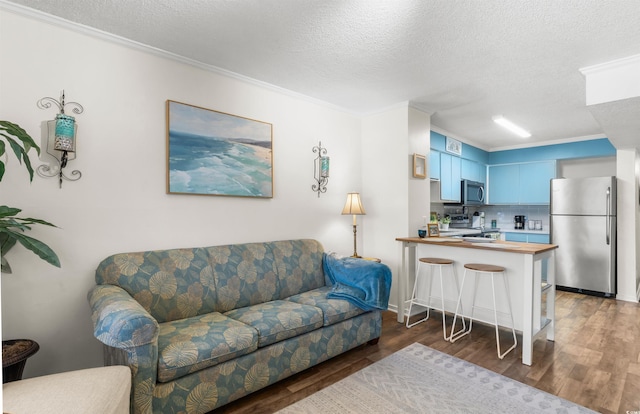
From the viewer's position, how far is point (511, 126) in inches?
197

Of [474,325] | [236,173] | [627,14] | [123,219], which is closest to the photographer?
[627,14]

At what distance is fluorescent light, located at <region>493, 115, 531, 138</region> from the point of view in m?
4.59

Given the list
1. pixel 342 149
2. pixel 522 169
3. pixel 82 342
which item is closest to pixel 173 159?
pixel 82 342

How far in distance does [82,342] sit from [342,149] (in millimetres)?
3122

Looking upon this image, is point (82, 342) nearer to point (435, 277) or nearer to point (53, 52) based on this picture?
point (53, 52)

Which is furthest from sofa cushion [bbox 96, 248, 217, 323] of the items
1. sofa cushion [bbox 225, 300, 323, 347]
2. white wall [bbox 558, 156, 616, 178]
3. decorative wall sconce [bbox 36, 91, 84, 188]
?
white wall [bbox 558, 156, 616, 178]

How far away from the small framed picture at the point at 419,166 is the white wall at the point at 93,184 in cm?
179

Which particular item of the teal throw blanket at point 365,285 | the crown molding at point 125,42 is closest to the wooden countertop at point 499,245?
the teal throw blanket at point 365,285

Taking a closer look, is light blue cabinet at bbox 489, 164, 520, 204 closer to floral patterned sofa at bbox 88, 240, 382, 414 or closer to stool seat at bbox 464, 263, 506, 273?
stool seat at bbox 464, 263, 506, 273

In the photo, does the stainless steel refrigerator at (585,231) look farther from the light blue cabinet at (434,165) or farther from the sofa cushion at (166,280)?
the sofa cushion at (166,280)

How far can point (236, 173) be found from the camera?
324cm

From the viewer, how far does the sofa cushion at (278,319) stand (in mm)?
2402

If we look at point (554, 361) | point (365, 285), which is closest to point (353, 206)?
point (365, 285)

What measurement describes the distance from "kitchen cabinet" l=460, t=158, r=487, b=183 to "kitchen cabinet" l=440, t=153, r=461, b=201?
203 mm
